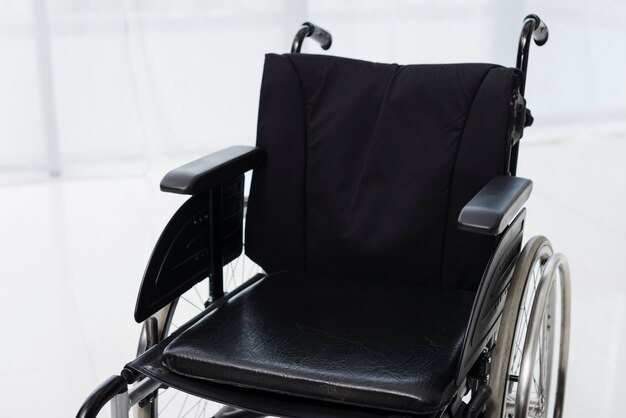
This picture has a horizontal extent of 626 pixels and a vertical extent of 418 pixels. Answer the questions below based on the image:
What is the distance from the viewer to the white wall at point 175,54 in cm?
396

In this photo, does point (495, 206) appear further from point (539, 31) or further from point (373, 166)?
point (539, 31)

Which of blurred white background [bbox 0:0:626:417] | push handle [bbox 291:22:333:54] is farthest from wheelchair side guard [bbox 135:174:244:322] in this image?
blurred white background [bbox 0:0:626:417]

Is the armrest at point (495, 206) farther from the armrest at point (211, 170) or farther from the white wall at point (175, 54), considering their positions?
the white wall at point (175, 54)

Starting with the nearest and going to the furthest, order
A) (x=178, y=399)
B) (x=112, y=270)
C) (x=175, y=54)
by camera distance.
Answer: (x=178, y=399) → (x=112, y=270) → (x=175, y=54)

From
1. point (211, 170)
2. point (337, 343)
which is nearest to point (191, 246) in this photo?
point (211, 170)

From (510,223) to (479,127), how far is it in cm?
24

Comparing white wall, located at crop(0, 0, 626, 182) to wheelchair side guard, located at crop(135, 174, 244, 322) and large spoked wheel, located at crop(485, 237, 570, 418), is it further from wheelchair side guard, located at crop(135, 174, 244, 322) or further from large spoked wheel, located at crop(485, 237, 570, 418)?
large spoked wheel, located at crop(485, 237, 570, 418)

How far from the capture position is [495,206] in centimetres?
156

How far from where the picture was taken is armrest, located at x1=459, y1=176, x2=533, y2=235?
1.51 meters

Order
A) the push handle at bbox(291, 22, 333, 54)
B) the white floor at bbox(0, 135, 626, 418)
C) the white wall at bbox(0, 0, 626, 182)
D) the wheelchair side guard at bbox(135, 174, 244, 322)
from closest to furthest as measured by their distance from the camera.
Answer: the wheelchair side guard at bbox(135, 174, 244, 322), the push handle at bbox(291, 22, 333, 54), the white floor at bbox(0, 135, 626, 418), the white wall at bbox(0, 0, 626, 182)

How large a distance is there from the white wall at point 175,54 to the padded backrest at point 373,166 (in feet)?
7.03

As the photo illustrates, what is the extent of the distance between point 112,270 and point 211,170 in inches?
58.0

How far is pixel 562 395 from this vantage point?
204 cm

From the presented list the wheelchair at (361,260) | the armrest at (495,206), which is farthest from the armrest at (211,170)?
the armrest at (495,206)
